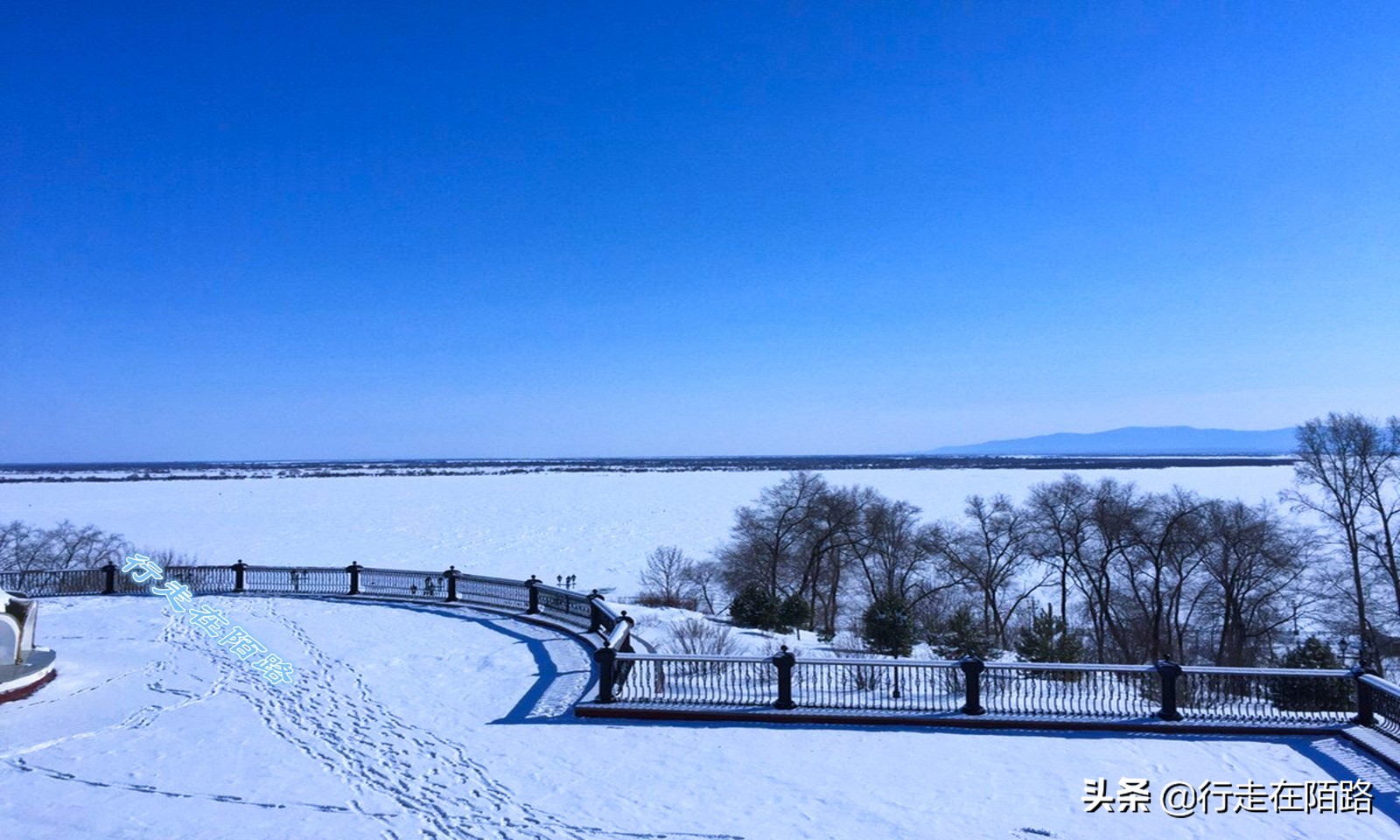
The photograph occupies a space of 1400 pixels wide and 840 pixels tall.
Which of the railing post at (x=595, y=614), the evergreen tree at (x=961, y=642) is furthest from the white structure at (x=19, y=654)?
the evergreen tree at (x=961, y=642)

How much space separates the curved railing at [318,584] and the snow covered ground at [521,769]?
6427mm

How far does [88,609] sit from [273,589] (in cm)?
501

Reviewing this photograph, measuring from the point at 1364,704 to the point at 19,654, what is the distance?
23.5 m

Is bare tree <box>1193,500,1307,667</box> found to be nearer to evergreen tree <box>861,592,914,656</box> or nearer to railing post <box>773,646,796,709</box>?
evergreen tree <box>861,592,914,656</box>

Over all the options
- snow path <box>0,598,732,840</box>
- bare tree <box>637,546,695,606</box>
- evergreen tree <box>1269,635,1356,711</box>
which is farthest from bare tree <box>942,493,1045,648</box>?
snow path <box>0,598,732,840</box>

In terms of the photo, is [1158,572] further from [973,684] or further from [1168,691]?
[973,684]

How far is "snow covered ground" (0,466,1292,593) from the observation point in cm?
4544

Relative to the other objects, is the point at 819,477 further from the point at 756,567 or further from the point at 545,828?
the point at 545,828

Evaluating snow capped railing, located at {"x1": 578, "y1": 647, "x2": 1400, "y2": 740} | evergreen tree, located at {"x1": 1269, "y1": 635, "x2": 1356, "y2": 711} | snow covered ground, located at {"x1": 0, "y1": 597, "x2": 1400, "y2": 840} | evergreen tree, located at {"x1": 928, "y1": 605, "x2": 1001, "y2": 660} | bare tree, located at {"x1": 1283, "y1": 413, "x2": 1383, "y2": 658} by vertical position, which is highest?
bare tree, located at {"x1": 1283, "y1": 413, "x2": 1383, "y2": 658}

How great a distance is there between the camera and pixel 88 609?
22.1m

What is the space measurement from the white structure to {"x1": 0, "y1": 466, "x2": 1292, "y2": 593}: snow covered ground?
25064 mm

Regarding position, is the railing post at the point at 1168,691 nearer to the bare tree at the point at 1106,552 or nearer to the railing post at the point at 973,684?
the railing post at the point at 973,684

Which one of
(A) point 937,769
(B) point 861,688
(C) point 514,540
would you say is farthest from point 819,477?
(A) point 937,769

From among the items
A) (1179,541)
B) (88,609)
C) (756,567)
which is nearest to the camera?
(88,609)
